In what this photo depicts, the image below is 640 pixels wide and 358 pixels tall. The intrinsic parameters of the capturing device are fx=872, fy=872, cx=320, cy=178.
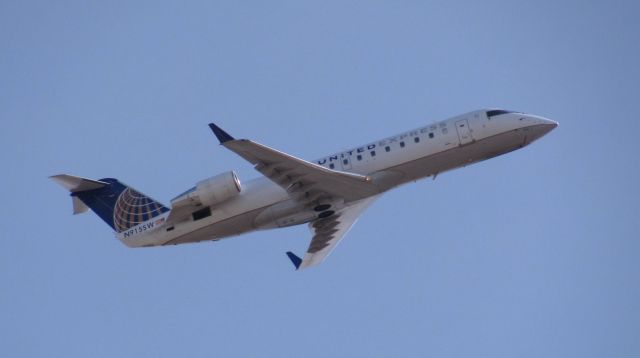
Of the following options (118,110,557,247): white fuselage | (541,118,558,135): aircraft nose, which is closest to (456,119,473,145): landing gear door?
(118,110,557,247): white fuselage

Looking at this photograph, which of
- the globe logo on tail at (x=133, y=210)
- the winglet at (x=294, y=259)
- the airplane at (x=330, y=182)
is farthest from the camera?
the winglet at (x=294, y=259)

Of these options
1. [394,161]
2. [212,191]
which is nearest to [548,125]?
[394,161]

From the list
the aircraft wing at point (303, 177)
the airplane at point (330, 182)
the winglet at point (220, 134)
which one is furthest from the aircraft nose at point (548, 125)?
the winglet at point (220, 134)

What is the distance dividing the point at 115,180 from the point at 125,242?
299cm

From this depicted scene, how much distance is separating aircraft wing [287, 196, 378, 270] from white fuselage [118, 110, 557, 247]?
1050mm

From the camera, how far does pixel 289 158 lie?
2944 cm

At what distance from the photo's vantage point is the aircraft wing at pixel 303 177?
28844 millimetres

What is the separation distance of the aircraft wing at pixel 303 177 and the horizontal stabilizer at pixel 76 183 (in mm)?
8173

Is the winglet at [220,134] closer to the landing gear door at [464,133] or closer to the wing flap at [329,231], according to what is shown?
the wing flap at [329,231]

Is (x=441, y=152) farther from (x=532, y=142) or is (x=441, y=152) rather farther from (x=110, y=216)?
(x=110, y=216)

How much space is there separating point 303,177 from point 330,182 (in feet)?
3.25

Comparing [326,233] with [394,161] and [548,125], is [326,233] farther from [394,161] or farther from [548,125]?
[548,125]

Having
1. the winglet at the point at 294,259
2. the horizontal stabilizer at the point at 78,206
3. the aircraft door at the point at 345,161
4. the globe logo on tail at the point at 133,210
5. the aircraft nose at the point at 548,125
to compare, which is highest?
the horizontal stabilizer at the point at 78,206

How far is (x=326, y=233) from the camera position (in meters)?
33.7
